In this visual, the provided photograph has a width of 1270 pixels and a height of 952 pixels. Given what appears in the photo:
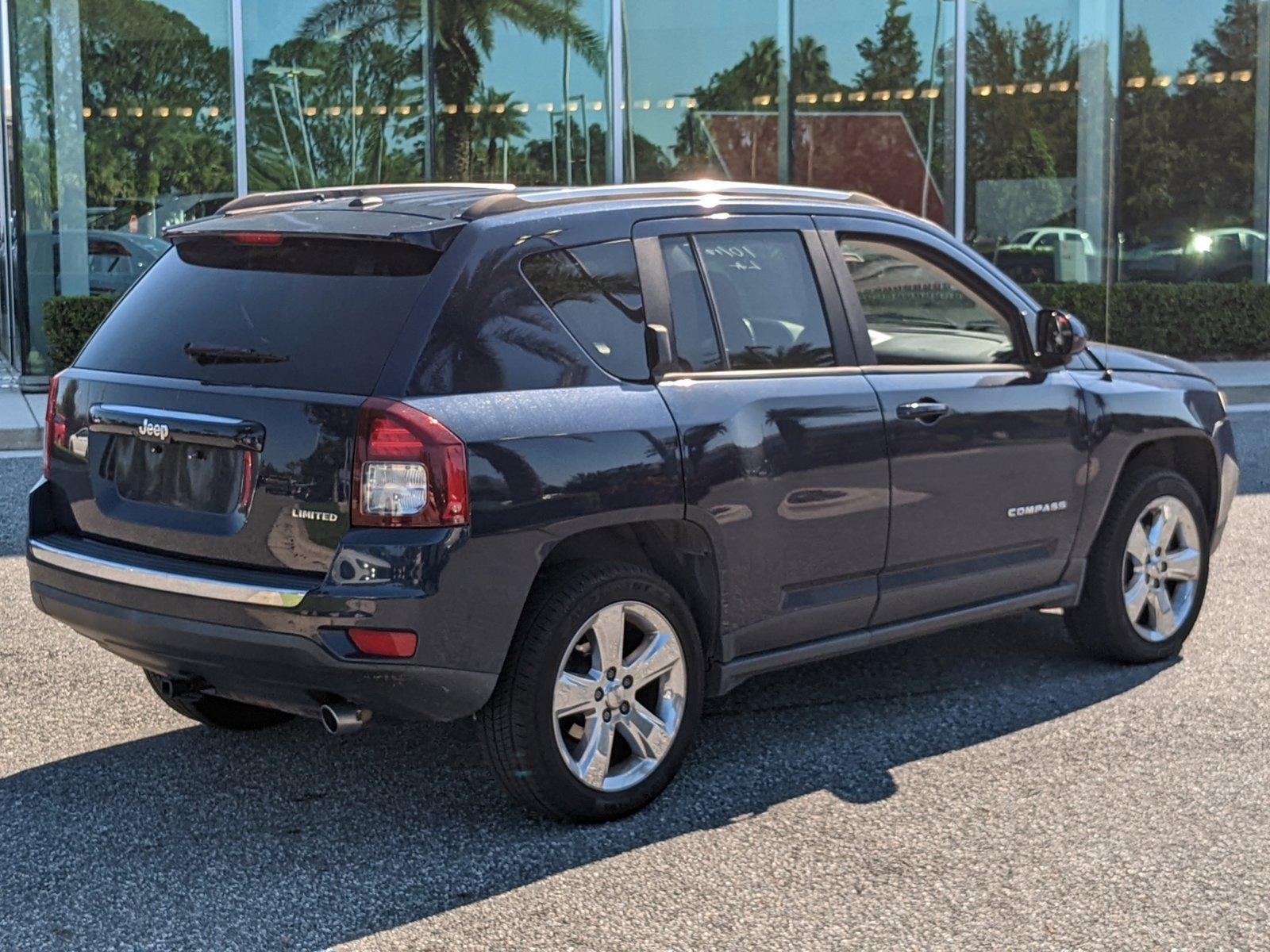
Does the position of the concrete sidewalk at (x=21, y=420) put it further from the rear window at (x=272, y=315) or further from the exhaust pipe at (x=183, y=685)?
the exhaust pipe at (x=183, y=685)

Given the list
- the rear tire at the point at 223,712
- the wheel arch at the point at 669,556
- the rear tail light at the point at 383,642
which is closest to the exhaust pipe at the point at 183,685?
the rear tire at the point at 223,712

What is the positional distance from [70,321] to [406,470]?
44.7 ft

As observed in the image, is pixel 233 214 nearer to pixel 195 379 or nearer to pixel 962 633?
pixel 195 379

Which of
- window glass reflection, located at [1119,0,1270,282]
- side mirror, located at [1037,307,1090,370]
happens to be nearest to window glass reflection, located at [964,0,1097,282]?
window glass reflection, located at [1119,0,1270,282]

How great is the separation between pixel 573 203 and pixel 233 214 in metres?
1.07

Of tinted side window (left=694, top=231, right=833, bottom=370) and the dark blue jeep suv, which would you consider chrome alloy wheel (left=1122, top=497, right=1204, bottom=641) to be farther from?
tinted side window (left=694, top=231, right=833, bottom=370)

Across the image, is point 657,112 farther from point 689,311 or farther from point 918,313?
point 689,311

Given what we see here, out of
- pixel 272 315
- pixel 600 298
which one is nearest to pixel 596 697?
pixel 600 298

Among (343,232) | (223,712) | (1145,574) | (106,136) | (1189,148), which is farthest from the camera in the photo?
(1189,148)

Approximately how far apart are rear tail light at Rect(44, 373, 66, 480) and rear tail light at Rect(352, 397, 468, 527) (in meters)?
1.21

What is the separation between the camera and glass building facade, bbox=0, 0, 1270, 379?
1834 cm

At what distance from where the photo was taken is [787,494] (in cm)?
498

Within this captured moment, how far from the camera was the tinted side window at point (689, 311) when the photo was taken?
16.1 feet

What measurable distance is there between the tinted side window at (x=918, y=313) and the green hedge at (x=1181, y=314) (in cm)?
1371
